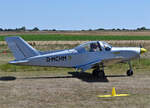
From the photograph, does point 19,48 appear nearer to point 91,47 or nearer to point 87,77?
point 91,47

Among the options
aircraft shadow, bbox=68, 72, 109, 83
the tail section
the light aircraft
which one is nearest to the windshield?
the light aircraft

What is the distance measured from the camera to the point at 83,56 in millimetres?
14625

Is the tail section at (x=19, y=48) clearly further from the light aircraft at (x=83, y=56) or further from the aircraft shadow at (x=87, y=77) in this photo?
the aircraft shadow at (x=87, y=77)

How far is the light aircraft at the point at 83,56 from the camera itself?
546 inches

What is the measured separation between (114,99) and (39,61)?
5614mm

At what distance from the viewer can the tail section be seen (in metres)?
13.5

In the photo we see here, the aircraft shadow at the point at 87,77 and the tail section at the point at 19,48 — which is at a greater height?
the tail section at the point at 19,48

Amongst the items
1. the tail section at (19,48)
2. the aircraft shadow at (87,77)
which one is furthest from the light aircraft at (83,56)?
the aircraft shadow at (87,77)

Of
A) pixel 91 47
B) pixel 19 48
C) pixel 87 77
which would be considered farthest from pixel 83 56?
pixel 19 48

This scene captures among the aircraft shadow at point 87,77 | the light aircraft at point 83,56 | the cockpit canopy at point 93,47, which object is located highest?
the cockpit canopy at point 93,47

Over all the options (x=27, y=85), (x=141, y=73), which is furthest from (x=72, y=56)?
(x=141, y=73)

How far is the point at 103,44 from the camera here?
14.7m

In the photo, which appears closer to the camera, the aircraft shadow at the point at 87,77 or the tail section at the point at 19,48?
the tail section at the point at 19,48

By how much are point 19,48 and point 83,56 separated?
3.47 m
